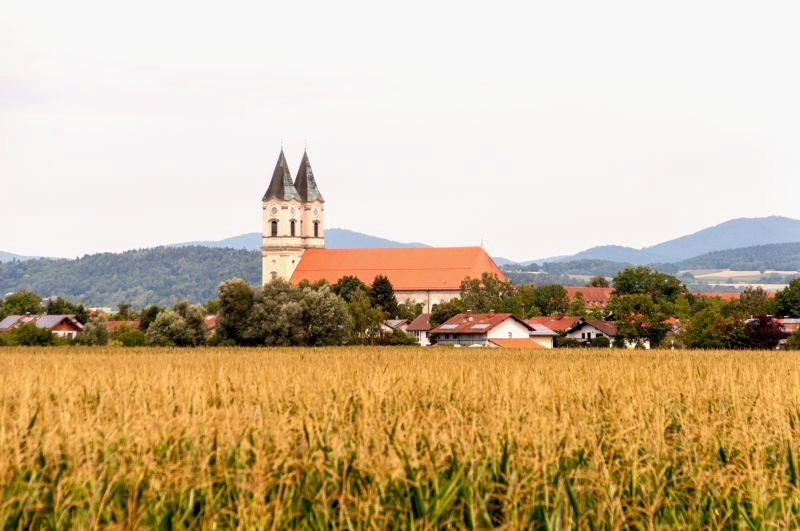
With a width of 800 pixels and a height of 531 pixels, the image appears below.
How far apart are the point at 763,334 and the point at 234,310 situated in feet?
134

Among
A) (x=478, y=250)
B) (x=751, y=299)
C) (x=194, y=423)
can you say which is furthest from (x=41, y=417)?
(x=478, y=250)

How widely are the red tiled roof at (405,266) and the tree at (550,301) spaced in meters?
14.7

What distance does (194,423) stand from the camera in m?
10.5

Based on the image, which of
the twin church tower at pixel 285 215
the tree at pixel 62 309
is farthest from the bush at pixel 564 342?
the tree at pixel 62 309

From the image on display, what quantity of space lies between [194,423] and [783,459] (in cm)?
615

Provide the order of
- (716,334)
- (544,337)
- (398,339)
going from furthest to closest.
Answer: (544,337) < (716,334) < (398,339)

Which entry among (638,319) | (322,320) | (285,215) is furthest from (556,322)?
(322,320)

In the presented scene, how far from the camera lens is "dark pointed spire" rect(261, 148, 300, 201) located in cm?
16325

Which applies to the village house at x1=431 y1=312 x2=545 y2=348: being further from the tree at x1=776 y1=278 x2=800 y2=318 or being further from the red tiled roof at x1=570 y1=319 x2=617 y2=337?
the tree at x1=776 y1=278 x2=800 y2=318

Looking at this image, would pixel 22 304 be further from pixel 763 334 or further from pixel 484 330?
pixel 763 334

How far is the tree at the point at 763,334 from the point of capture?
86.6 meters

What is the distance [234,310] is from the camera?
74.9 metres

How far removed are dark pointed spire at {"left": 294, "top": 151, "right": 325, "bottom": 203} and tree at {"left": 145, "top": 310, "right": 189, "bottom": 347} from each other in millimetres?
91793

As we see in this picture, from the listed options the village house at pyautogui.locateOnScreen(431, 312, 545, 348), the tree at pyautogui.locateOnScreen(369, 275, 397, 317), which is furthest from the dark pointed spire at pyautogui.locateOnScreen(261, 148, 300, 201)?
the village house at pyautogui.locateOnScreen(431, 312, 545, 348)
